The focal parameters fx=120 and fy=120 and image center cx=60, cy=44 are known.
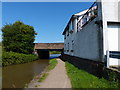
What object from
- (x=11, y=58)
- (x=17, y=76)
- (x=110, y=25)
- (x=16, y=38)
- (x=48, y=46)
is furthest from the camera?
(x=48, y=46)

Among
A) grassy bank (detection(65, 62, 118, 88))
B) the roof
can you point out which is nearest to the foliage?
the roof

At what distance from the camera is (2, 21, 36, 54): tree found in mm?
27500

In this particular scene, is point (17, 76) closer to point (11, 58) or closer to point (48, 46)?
point (11, 58)

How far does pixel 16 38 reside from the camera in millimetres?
27625

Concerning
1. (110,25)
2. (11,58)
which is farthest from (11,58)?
(110,25)

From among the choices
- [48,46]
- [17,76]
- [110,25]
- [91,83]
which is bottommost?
[17,76]

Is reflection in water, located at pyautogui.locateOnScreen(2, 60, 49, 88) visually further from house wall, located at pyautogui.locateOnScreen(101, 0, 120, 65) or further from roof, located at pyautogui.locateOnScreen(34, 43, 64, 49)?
roof, located at pyautogui.locateOnScreen(34, 43, 64, 49)

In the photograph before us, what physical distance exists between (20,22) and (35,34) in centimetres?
503

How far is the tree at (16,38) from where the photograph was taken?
2750 centimetres

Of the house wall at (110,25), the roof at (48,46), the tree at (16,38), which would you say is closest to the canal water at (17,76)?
the house wall at (110,25)

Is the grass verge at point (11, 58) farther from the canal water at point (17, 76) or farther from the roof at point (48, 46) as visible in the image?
the roof at point (48, 46)

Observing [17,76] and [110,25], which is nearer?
[110,25]

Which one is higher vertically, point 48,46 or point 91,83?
point 48,46

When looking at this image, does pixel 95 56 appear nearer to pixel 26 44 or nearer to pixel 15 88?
pixel 15 88
